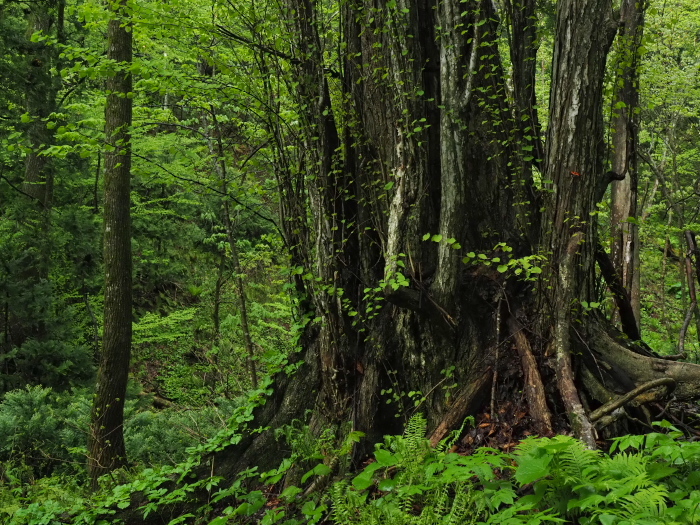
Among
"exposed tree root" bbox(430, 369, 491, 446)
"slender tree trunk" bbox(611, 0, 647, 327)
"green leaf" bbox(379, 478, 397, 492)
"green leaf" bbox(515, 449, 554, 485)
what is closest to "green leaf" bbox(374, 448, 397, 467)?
"green leaf" bbox(379, 478, 397, 492)

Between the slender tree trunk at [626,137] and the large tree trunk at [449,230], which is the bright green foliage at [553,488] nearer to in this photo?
the large tree trunk at [449,230]

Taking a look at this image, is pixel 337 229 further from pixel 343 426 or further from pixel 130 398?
pixel 130 398

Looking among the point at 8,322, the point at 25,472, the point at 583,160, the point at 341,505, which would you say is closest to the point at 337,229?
the point at 583,160

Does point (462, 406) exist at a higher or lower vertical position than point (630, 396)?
lower

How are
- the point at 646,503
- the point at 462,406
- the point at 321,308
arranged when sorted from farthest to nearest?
the point at 321,308
the point at 462,406
the point at 646,503

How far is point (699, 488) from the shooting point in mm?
2135

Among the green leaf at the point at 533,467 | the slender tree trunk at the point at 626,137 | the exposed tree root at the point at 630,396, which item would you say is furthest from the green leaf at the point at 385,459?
the slender tree trunk at the point at 626,137

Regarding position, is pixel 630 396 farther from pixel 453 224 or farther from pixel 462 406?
pixel 453 224

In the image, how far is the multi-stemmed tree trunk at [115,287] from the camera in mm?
6398

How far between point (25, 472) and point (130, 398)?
2.93m

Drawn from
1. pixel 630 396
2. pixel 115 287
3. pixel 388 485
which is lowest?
pixel 388 485

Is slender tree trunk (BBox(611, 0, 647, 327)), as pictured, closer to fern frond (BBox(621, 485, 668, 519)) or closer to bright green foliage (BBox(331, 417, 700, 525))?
bright green foliage (BBox(331, 417, 700, 525))

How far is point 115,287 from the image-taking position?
6.57 metres

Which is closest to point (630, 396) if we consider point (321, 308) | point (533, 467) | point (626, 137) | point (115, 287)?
point (533, 467)
